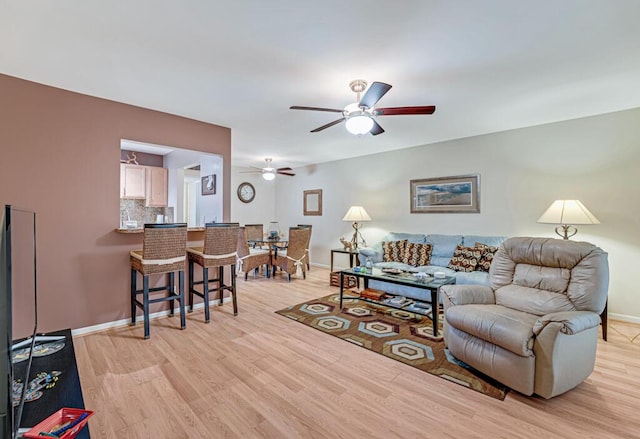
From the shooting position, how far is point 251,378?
2186 mm

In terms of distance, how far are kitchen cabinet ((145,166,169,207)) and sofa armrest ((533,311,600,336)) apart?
575cm

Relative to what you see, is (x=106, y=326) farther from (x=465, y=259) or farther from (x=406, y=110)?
(x=465, y=259)

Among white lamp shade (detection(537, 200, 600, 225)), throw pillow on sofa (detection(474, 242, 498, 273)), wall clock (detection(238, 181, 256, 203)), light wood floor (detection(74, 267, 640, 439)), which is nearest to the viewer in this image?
light wood floor (detection(74, 267, 640, 439))

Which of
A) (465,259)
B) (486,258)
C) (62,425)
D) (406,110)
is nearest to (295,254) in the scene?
(465,259)

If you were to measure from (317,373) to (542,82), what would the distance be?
3306 millimetres

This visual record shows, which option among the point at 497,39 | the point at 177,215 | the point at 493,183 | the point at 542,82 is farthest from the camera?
the point at 177,215

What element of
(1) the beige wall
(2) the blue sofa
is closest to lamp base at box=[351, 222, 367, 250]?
(1) the beige wall

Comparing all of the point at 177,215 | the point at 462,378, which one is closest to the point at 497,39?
the point at 462,378

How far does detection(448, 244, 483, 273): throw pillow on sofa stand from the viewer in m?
3.92

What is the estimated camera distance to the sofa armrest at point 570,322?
6.19 ft

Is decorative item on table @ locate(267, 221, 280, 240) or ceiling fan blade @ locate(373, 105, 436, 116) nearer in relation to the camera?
ceiling fan blade @ locate(373, 105, 436, 116)

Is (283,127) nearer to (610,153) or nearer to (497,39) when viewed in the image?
(497,39)

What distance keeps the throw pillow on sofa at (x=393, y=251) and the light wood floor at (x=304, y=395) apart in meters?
2.19

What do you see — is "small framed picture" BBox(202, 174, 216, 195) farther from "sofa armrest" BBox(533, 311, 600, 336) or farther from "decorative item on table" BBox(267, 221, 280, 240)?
"sofa armrest" BBox(533, 311, 600, 336)
